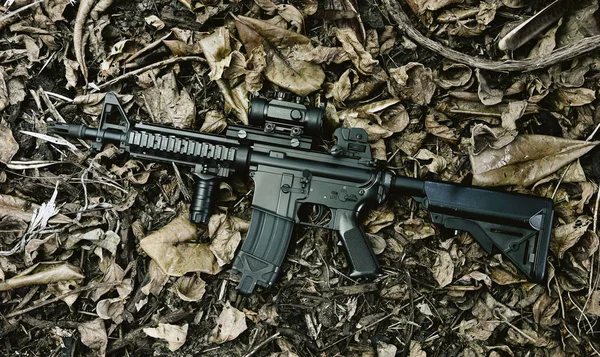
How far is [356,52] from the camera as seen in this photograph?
3.71m

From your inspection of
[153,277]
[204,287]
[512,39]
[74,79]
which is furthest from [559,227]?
[74,79]

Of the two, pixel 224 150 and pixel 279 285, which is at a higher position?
pixel 224 150

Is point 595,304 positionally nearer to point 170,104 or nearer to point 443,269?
point 443,269

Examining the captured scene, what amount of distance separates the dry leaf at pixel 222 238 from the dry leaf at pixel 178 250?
6cm

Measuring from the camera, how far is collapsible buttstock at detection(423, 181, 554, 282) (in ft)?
11.3

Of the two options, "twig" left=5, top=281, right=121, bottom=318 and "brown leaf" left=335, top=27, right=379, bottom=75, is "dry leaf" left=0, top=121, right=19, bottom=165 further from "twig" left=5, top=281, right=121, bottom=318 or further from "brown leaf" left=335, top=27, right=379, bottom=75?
"brown leaf" left=335, top=27, right=379, bottom=75

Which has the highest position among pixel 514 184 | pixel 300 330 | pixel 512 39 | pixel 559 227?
pixel 512 39

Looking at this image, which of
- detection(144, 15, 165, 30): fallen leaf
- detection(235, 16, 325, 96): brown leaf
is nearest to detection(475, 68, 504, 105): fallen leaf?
detection(235, 16, 325, 96): brown leaf

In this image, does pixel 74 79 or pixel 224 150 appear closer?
pixel 224 150

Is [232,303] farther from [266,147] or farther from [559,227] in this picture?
[559,227]

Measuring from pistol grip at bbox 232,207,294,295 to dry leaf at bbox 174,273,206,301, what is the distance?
0.28m

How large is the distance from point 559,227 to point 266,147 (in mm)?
2177

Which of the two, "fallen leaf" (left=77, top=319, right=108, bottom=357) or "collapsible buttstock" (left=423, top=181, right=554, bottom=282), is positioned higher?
"collapsible buttstock" (left=423, top=181, right=554, bottom=282)

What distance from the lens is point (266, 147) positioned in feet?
11.7
